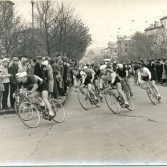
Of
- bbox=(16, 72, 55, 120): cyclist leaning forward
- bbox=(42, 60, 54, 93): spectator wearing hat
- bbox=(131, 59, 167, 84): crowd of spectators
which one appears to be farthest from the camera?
bbox=(131, 59, 167, 84): crowd of spectators

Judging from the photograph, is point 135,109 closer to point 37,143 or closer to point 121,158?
point 37,143

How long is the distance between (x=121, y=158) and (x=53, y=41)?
3037cm

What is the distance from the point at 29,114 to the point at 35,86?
0.77m

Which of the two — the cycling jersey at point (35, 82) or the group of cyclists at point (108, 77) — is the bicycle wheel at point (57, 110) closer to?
the cycling jersey at point (35, 82)

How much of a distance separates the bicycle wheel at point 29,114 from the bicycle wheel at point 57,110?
2.13ft

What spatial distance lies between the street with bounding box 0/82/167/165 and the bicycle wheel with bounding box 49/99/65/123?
7.8 inches

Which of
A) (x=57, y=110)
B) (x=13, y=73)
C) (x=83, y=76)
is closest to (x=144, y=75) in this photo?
(x=83, y=76)

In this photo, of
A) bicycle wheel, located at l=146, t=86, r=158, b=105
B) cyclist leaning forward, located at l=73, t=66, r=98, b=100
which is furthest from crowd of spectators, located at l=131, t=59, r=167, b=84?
cyclist leaning forward, located at l=73, t=66, r=98, b=100

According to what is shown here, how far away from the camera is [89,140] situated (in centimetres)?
970

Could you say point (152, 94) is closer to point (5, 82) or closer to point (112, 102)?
point (112, 102)

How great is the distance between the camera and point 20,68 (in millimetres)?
15984

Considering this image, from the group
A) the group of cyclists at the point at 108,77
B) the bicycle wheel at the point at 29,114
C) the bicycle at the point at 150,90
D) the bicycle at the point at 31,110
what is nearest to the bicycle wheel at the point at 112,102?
the group of cyclists at the point at 108,77

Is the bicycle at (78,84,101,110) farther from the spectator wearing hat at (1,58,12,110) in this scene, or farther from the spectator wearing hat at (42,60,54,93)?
the spectator wearing hat at (1,58,12,110)

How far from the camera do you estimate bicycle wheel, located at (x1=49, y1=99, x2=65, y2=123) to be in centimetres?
A: 1271
